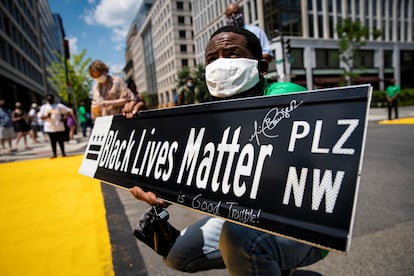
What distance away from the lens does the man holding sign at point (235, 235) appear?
1.20 meters

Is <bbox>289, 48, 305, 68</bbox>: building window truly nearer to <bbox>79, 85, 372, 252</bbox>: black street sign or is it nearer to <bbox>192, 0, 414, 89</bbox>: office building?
<bbox>192, 0, 414, 89</bbox>: office building

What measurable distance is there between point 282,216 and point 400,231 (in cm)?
205

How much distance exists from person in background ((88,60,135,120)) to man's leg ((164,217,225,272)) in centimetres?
320

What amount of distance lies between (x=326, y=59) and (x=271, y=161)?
36523 millimetres

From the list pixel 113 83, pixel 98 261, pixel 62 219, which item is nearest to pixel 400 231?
pixel 98 261

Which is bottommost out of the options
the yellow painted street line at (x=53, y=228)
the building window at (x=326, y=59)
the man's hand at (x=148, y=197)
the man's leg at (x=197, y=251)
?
the yellow painted street line at (x=53, y=228)

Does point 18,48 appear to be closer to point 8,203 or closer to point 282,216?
point 8,203

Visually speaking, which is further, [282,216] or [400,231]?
[400,231]

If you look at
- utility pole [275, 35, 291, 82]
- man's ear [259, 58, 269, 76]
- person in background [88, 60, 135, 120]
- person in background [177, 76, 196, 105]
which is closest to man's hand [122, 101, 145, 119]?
man's ear [259, 58, 269, 76]

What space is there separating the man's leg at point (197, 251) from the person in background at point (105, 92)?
Result: 3202 mm

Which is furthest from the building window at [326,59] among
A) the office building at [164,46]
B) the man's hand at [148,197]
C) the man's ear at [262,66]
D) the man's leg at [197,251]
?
the man's hand at [148,197]

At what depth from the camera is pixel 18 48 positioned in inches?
1217
